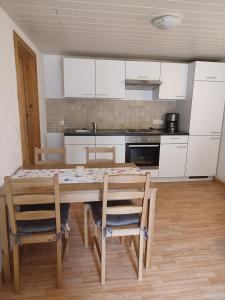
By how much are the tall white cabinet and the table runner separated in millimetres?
2091

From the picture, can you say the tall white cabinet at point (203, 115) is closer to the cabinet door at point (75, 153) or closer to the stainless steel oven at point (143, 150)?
the stainless steel oven at point (143, 150)

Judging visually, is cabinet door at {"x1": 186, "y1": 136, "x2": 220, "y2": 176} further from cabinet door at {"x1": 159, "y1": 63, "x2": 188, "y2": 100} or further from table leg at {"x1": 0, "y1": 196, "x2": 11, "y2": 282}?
table leg at {"x1": 0, "y1": 196, "x2": 11, "y2": 282}

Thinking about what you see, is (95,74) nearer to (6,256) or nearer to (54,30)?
(54,30)

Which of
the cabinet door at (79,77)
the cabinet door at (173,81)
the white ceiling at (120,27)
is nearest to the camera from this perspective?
the white ceiling at (120,27)

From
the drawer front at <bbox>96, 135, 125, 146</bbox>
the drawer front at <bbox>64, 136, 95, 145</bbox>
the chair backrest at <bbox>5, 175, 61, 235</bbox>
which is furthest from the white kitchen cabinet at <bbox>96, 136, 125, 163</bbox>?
the chair backrest at <bbox>5, 175, 61, 235</bbox>

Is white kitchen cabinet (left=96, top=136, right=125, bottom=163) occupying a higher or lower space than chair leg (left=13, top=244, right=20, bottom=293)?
higher

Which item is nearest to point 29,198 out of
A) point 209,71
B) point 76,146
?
point 76,146

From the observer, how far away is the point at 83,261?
193cm

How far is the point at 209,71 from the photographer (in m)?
3.59

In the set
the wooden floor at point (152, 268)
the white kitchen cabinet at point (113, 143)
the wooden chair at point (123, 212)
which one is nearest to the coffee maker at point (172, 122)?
the white kitchen cabinet at point (113, 143)

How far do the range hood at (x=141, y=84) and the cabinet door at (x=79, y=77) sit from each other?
2.08 feet

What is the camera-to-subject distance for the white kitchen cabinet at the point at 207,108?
3646 millimetres

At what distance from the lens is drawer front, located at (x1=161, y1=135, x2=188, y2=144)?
372cm

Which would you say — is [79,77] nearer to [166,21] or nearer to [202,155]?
[166,21]
